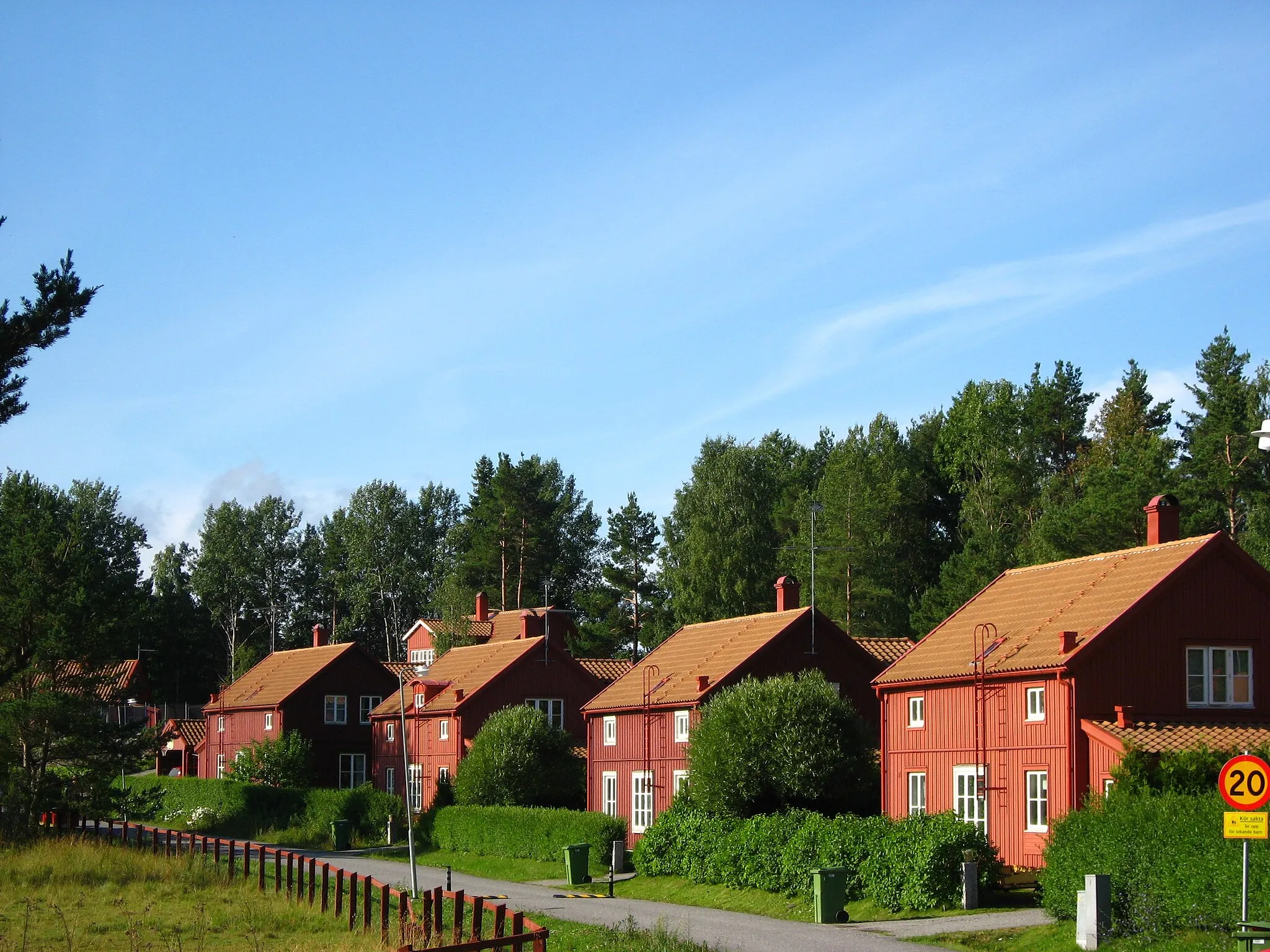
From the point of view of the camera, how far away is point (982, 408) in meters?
84.6

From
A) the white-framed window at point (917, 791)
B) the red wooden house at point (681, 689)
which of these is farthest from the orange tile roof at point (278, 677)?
the white-framed window at point (917, 791)

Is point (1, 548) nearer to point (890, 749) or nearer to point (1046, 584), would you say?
point (890, 749)

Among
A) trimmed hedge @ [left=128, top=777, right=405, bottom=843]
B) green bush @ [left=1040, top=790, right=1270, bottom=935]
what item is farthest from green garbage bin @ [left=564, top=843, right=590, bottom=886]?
green bush @ [left=1040, top=790, right=1270, bottom=935]

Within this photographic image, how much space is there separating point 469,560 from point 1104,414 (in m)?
40.9

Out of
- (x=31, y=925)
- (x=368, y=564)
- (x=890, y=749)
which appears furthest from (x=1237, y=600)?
(x=368, y=564)

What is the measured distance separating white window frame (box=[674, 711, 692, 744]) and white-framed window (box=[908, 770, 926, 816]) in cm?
833

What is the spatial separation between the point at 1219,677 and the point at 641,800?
64.4ft

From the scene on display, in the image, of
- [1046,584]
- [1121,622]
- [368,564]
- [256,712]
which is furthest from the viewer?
[368,564]

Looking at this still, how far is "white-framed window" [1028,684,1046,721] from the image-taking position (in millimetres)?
33950

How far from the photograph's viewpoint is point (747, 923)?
95.8 feet

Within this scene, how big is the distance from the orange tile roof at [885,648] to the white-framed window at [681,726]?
6.72 metres

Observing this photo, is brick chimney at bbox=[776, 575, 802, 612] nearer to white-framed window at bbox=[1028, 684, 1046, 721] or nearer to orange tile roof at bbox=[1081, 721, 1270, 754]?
white-framed window at bbox=[1028, 684, 1046, 721]

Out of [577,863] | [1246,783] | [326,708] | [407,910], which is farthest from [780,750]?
[326,708]

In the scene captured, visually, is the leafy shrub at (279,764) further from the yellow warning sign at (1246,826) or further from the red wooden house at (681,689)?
the yellow warning sign at (1246,826)
